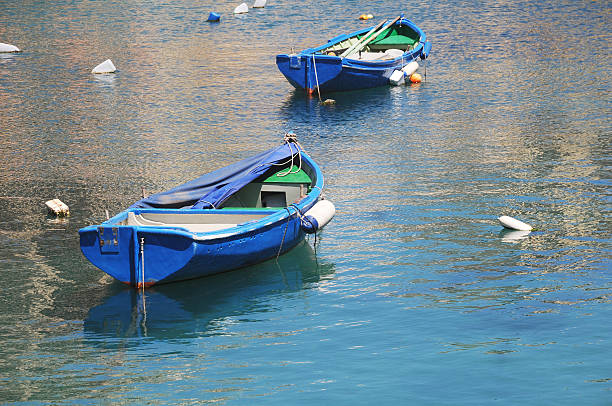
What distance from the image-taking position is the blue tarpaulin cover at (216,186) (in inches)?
726

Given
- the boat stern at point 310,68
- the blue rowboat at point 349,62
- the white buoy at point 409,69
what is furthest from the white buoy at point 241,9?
the boat stern at point 310,68

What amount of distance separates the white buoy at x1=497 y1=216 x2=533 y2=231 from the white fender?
381cm

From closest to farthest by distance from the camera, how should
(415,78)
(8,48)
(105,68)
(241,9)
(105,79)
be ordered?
(415,78), (105,79), (105,68), (8,48), (241,9)

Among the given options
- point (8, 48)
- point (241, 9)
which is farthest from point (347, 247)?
point (241, 9)

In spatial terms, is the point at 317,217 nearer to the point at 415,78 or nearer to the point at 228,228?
the point at 228,228

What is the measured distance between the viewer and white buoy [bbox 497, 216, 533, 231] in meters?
18.9

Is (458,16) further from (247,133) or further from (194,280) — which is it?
(194,280)

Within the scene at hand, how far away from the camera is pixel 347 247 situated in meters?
18.6

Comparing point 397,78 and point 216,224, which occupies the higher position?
point 216,224

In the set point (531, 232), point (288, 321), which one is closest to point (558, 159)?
point (531, 232)

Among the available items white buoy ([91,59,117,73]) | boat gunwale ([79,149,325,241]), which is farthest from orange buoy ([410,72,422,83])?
boat gunwale ([79,149,325,241])

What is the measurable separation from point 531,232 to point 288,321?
649cm

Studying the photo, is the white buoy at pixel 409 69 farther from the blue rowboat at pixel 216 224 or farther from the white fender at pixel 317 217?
the white fender at pixel 317 217

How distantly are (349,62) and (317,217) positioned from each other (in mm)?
18525
